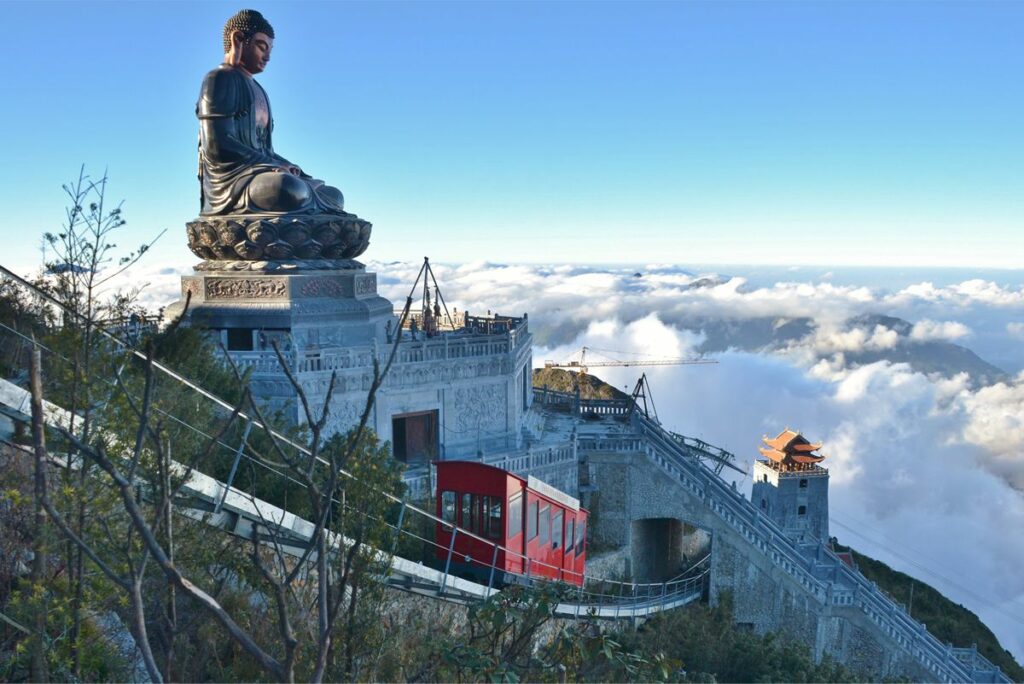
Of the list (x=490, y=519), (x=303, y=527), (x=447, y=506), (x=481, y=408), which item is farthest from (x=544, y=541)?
(x=303, y=527)

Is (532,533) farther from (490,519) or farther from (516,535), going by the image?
(490,519)

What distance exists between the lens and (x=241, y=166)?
19031mm

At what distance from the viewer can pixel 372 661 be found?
7.20 m

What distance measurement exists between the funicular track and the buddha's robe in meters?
7.46

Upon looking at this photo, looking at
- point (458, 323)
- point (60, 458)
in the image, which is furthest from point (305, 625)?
point (458, 323)

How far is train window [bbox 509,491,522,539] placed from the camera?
500 inches

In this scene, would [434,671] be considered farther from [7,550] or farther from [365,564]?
[7,550]

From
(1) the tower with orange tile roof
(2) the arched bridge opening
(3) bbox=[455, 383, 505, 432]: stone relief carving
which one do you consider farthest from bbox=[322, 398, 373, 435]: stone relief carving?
(1) the tower with orange tile roof

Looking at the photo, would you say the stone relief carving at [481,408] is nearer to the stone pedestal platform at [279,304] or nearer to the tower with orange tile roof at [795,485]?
the stone pedestal platform at [279,304]

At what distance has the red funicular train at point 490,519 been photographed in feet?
41.4

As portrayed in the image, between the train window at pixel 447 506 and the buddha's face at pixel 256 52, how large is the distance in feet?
44.1

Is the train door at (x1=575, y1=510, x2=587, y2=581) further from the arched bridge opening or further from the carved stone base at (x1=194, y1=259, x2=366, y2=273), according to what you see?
the carved stone base at (x1=194, y1=259, x2=366, y2=273)

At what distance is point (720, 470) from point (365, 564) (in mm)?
17945

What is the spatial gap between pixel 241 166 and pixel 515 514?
11874mm
